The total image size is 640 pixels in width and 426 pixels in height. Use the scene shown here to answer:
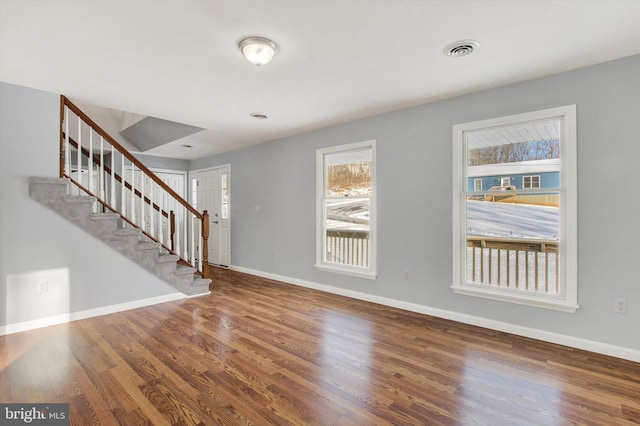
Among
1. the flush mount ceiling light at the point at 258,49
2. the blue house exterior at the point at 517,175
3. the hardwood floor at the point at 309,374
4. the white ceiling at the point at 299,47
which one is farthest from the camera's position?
the blue house exterior at the point at 517,175

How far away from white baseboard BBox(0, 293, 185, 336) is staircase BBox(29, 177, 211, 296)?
0.23 meters

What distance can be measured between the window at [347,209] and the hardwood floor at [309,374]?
3.63 ft

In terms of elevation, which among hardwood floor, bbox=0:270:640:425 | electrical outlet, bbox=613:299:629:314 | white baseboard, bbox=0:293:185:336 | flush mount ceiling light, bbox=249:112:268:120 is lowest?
hardwood floor, bbox=0:270:640:425

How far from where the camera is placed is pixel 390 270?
400cm

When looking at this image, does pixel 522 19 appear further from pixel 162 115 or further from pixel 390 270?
pixel 162 115

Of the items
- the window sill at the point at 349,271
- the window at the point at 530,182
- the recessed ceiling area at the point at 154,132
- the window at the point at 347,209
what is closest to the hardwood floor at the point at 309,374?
the window sill at the point at 349,271

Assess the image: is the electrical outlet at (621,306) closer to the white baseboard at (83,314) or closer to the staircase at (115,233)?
the staircase at (115,233)

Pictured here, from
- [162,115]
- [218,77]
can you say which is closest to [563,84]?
[218,77]

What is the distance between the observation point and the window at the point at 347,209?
14.0 feet

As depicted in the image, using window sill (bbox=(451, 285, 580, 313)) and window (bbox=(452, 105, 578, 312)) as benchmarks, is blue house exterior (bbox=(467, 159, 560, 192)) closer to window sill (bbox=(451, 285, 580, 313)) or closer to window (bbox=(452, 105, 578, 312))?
window (bbox=(452, 105, 578, 312))

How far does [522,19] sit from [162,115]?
3.99 metres

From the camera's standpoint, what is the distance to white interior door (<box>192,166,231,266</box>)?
664cm

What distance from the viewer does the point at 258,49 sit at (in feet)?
7.69

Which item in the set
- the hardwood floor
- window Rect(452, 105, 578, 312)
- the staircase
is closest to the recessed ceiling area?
the staircase
